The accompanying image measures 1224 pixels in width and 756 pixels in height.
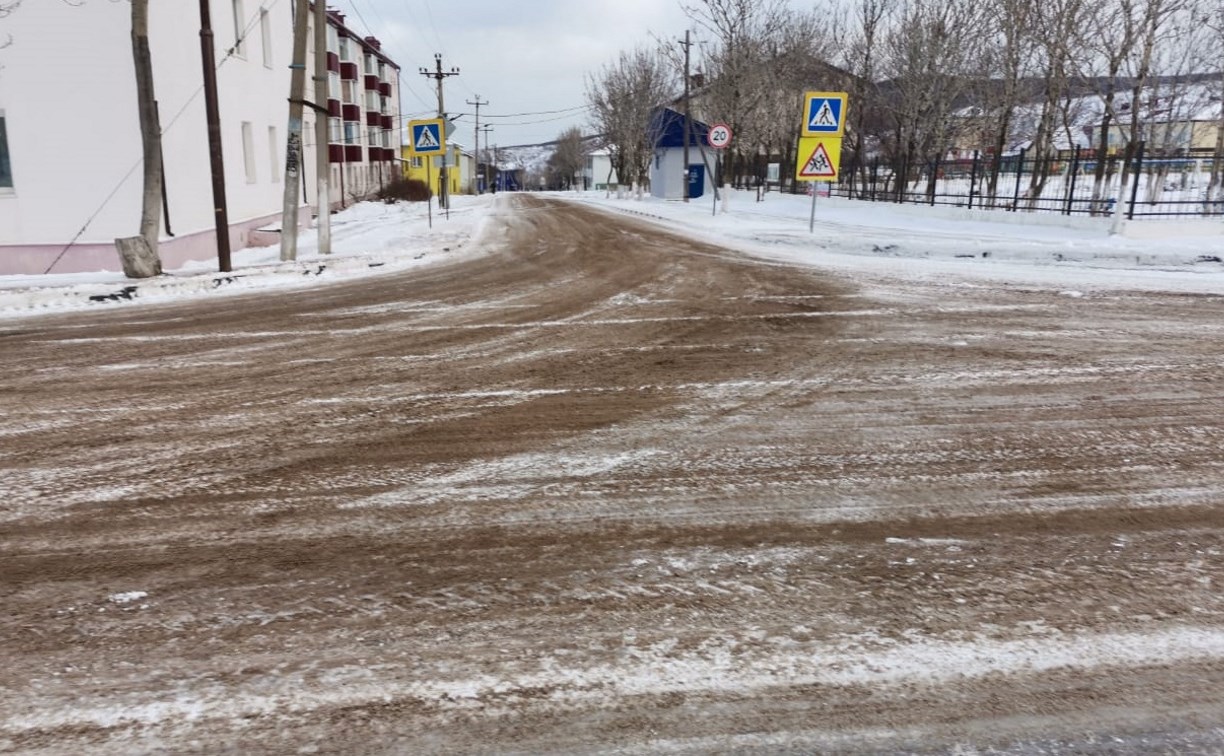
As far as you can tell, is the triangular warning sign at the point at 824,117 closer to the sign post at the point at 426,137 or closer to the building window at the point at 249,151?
the sign post at the point at 426,137

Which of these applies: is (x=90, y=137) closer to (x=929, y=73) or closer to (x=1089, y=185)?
(x=1089, y=185)

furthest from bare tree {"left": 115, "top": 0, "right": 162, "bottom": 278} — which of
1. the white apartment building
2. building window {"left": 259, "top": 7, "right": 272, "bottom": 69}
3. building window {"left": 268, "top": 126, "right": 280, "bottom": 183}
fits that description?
building window {"left": 259, "top": 7, "right": 272, "bottom": 69}

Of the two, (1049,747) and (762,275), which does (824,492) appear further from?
(762,275)

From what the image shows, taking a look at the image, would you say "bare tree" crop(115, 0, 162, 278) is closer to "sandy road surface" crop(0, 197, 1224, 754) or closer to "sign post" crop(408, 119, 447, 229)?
"sandy road surface" crop(0, 197, 1224, 754)

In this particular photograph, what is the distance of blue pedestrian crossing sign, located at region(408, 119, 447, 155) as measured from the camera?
21.3 meters

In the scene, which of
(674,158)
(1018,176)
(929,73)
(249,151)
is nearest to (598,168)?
(674,158)

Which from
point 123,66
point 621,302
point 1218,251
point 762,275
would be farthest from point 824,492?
point 123,66

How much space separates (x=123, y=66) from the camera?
15.3m

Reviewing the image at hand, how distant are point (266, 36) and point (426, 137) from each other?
7.46 metres

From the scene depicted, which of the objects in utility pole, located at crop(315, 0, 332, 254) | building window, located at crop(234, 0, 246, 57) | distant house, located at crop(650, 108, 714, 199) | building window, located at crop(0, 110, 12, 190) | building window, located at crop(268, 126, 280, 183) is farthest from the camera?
distant house, located at crop(650, 108, 714, 199)

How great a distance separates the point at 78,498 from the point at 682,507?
3.03 meters

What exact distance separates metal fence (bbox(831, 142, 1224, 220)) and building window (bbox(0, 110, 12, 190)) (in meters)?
22.5

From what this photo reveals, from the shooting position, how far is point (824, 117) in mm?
17203

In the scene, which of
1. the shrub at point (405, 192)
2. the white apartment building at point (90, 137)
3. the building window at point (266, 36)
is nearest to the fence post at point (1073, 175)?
the white apartment building at point (90, 137)
